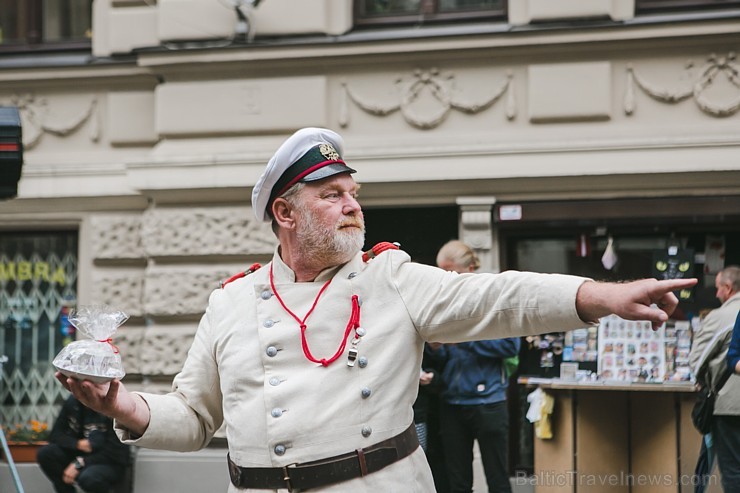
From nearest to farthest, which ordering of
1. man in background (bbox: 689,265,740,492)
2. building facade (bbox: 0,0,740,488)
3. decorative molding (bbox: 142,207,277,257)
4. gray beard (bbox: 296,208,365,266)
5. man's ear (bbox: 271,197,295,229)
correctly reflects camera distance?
1. gray beard (bbox: 296,208,365,266)
2. man's ear (bbox: 271,197,295,229)
3. man in background (bbox: 689,265,740,492)
4. building facade (bbox: 0,0,740,488)
5. decorative molding (bbox: 142,207,277,257)

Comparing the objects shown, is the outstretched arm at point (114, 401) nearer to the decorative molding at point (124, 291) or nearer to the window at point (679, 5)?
the decorative molding at point (124, 291)

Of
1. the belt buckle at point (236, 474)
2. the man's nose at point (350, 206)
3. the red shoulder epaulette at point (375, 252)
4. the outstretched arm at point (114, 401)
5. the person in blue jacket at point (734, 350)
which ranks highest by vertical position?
the man's nose at point (350, 206)

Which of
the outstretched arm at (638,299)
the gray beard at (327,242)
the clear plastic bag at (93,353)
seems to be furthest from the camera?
the gray beard at (327,242)

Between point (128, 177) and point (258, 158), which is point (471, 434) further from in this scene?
point (128, 177)

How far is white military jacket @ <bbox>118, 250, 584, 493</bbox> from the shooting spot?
9.14 ft

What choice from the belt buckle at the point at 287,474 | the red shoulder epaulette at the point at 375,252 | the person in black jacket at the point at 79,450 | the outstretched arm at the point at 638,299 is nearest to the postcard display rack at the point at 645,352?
the person in black jacket at the point at 79,450

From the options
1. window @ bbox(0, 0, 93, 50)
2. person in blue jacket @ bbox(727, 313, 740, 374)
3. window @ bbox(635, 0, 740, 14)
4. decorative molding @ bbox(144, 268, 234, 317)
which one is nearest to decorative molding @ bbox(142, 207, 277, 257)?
decorative molding @ bbox(144, 268, 234, 317)

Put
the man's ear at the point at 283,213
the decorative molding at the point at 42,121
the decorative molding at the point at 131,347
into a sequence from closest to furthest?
1. the man's ear at the point at 283,213
2. the decorative molding at the point at 131,347
3. the decorative molding at the point at 42,121

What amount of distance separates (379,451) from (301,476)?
0.21 metres

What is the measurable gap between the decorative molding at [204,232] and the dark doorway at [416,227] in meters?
0.87

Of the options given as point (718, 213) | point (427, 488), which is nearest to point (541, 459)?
point (718, 213)

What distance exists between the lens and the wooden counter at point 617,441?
6.96 meters

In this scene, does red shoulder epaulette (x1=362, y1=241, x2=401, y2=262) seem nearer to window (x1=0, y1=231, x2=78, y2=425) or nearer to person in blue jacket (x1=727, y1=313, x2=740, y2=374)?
person in blue jacket (x1=727, y1=313, x2=740, y2=374)

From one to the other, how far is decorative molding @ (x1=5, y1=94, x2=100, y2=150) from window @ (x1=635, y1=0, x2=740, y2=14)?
4252 millimetres
